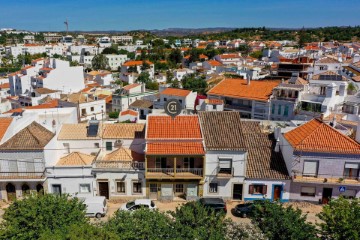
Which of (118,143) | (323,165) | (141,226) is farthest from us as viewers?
(118,143)

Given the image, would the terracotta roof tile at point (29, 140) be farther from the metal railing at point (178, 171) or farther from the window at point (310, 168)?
the window at point (310, 168)

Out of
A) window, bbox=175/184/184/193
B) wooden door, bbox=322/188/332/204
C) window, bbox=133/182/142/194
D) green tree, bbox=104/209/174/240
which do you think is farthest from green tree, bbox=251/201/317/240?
window, bbox=133/182/142/194

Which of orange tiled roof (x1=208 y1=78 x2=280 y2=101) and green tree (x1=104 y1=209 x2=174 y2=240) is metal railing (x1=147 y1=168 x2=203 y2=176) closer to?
green tree (x1=104 y1=209 x2=174 y2=240)

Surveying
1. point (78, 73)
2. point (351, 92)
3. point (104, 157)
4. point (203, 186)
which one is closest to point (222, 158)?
point (203, 186)

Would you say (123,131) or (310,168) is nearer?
(310,168)

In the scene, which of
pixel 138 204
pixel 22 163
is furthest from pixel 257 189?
pixel 22 163

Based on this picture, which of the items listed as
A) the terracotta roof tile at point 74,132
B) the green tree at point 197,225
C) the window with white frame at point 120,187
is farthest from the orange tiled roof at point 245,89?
the green tree at point 197,225

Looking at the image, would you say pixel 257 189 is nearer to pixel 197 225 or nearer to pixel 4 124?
pixel 197 225
